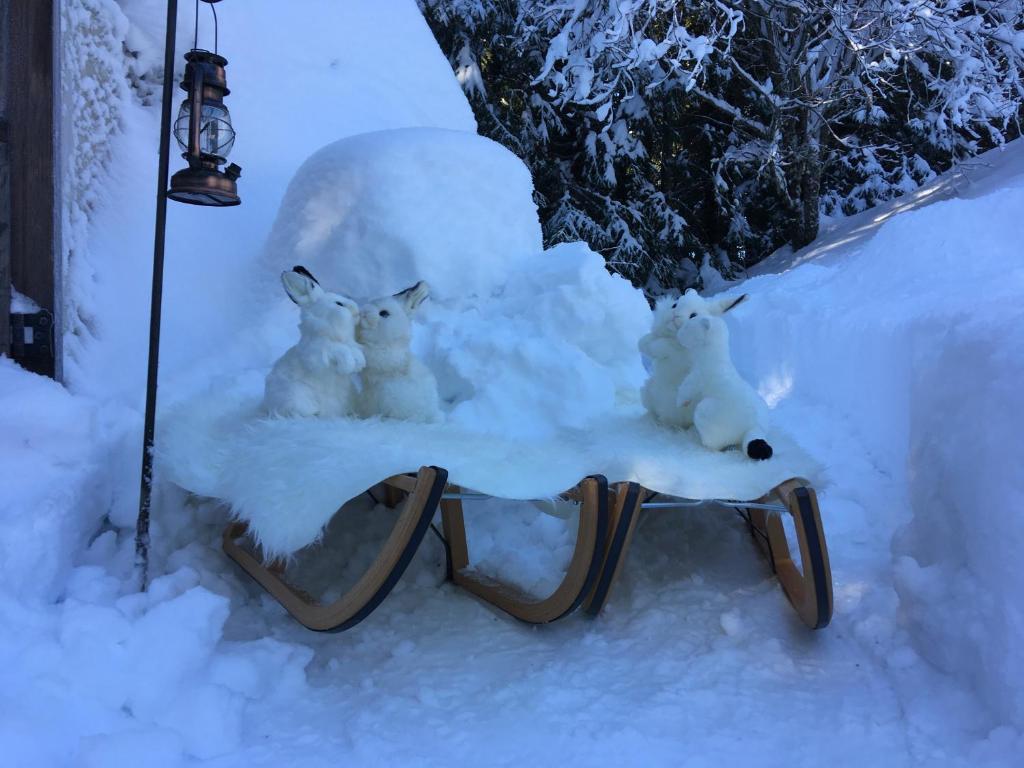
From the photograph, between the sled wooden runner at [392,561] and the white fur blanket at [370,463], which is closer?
the sled wooden runner at [392,561]

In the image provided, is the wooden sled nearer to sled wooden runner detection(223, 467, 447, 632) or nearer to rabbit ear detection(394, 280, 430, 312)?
sled wooden runner detection(223, 467, 447, 632)

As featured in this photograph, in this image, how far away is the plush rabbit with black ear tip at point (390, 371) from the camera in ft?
9.02

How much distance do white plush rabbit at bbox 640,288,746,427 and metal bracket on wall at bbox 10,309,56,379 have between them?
2067 mm

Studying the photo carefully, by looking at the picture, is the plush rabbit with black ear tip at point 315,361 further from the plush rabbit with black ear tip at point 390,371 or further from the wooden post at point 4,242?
the wooden post at point 4,242

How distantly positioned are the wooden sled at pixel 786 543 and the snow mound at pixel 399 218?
184cm

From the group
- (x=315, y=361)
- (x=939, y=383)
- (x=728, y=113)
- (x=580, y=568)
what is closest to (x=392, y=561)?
(x=580, y=568)

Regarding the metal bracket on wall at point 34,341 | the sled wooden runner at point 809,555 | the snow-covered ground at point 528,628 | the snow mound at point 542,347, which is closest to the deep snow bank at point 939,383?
the snow-covered ground at point 528,628

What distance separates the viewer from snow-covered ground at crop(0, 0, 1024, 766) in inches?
68.0

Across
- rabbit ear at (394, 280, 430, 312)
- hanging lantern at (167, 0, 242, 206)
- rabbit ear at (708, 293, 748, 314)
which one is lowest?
rabbit ear at (394, 280, 430, 312)

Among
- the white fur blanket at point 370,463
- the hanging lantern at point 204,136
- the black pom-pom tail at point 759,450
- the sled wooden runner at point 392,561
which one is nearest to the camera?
the sled wooden runner at point 392,561

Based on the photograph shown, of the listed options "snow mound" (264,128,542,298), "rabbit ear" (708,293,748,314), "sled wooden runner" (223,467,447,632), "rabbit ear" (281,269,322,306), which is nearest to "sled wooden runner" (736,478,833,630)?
"rabbit ear" (708,293,748,314)

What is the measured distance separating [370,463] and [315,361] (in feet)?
2.09

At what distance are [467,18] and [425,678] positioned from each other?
23.0 feet

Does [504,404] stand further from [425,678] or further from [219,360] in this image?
[425,678]
